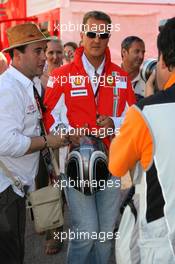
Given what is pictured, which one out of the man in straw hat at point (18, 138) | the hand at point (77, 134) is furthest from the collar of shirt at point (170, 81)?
the hand at point (77, 134)

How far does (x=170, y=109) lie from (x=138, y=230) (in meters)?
0.57

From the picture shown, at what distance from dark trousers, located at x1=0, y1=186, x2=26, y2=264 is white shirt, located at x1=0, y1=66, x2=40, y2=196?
5cm

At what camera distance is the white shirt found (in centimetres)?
244

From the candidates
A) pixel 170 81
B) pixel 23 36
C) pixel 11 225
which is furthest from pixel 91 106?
pixel 170 81

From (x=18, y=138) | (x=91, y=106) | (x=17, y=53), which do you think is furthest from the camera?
(x=91, y=106)

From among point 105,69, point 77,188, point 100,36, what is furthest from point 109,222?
point 100,36

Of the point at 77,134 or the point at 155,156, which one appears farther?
the point at 77,134

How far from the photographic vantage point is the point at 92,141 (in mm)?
2824

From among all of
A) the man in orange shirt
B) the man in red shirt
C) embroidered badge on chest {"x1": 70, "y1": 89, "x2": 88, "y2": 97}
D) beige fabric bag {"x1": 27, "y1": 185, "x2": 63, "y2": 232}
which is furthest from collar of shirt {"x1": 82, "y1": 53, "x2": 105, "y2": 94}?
the man in orange shirt

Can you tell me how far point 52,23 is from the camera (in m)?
7.84

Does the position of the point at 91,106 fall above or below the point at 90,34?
below

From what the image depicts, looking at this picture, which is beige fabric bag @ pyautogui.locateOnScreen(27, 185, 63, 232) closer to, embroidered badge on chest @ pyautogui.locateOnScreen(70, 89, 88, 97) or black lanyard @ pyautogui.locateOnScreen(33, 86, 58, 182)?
black lanyard @ pyautogui.locateOnScreen(33, 86, 58, 182)

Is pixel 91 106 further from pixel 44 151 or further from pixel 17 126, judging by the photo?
pixel 17 126

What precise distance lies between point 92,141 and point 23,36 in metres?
0.81
